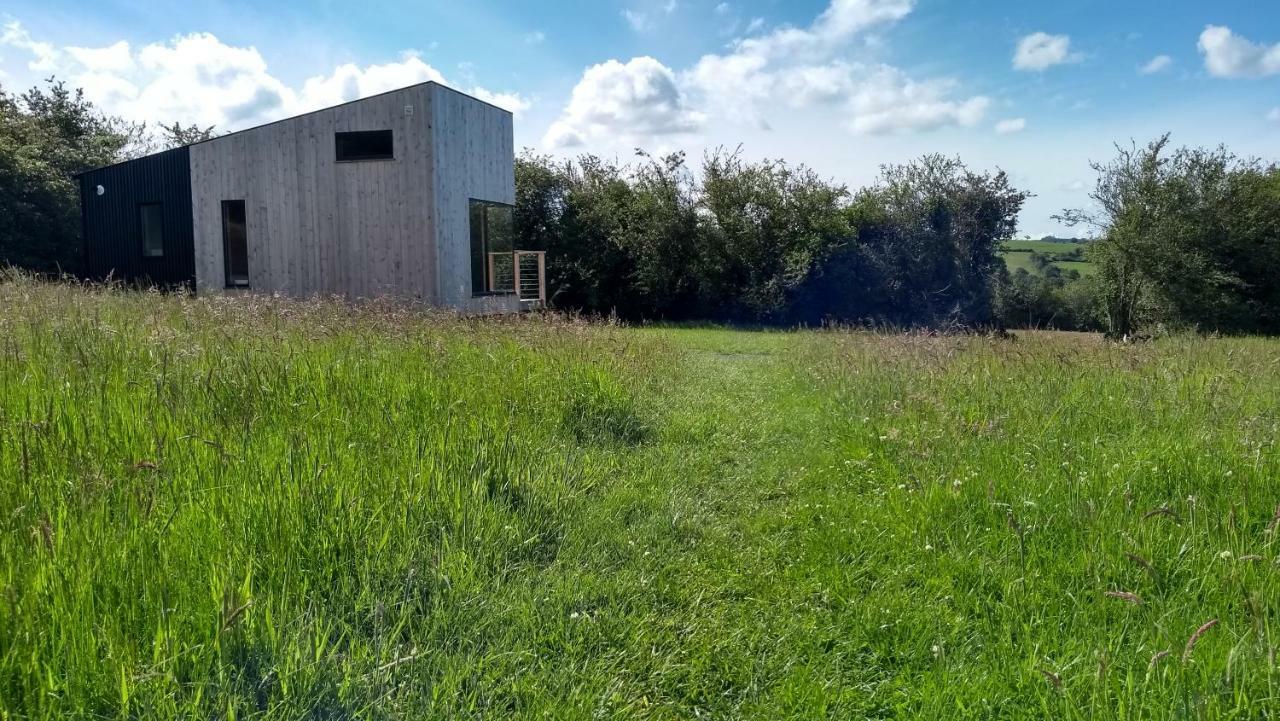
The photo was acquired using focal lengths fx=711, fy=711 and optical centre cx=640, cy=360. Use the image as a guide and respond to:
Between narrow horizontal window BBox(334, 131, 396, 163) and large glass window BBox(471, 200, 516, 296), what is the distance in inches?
85.4

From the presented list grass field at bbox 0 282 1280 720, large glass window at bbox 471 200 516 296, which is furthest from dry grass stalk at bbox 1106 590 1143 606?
large glass window at bbox 471 200 516 296

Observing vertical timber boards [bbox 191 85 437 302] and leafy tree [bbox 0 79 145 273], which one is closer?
vertical timber boards [bbox 191 85 437 302]

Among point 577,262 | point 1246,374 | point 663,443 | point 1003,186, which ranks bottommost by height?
point 663,443

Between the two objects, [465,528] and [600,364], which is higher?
[600,364]

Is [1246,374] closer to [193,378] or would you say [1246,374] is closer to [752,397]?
[752,397]

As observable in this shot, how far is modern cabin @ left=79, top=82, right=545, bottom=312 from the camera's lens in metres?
14.6

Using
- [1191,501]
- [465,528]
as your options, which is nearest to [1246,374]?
[1191,501]

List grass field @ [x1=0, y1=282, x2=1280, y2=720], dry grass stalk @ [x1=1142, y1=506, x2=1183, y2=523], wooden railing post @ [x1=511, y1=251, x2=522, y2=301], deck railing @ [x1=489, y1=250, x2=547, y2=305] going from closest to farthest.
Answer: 1. grass field @ [x1=0, y1=282, x2=1280, y2=720]
2. dry grass stalk @ [x1=1142, y1=506, x2=1183, y2=523]
3. deck railing @ [x1=489, y1=250, x2=547, y2=305]
4. wooden railing post @ [x1=511, y1=251, x2=522, y2=301]

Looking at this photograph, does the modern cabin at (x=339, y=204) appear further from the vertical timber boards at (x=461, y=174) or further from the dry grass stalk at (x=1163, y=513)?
the dry grass stalk at (x=1163, y=513)

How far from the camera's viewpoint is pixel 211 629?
1.84 metres

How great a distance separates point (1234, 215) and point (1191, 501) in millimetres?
25786

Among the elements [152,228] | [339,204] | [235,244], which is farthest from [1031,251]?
[152,228]

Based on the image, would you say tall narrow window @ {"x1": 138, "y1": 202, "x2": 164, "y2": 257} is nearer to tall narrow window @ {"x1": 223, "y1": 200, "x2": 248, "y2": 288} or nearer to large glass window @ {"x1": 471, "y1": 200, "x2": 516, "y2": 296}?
tall narrow window @ {"x1": 223, "y1": 200, "x2": 248, "y2": 288}

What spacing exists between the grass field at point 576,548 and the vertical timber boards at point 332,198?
9.92 metres
